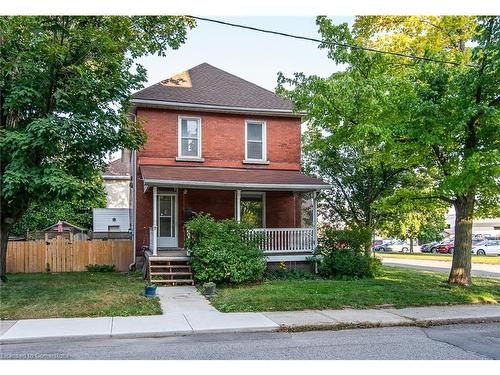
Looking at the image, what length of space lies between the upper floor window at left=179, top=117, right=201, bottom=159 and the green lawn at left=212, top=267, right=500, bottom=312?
621 centimetres

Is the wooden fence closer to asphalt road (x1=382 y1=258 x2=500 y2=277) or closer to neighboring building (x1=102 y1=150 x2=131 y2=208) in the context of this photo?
asphalt road (x1=382 y1=258 x2=500 y2=277)

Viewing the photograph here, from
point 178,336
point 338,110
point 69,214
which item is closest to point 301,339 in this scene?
point 178,336

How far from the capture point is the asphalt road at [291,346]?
250 inches

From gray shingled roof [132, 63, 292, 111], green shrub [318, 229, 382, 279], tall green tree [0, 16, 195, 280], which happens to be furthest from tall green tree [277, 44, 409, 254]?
tall green tree [0, 16, 195, 280]

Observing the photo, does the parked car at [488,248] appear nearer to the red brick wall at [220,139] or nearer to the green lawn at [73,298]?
the red brick wall at [220,139]

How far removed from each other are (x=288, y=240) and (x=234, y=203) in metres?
2.69

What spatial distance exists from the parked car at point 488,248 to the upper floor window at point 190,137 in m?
33.6

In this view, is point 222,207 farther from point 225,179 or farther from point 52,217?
point 52,217

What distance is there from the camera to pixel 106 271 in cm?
1738

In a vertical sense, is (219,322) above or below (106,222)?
Answer: below

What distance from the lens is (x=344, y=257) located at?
15164mm

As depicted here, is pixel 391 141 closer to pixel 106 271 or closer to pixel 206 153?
pixel 206 153

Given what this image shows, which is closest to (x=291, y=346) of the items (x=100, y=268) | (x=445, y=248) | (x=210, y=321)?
(x=210, y=321)

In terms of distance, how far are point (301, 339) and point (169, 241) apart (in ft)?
33.5
